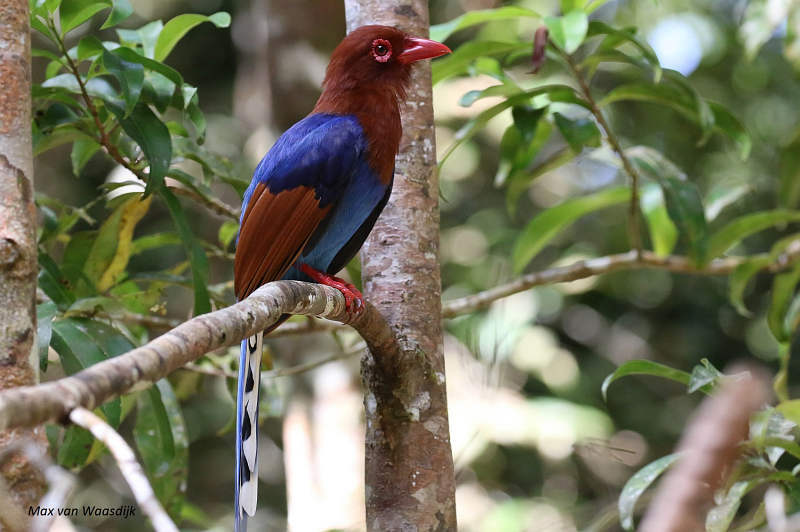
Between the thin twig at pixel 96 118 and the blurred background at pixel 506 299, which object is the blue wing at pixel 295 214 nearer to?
the thin twig at pixel 96 118

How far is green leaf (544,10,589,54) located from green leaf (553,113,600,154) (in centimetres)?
30

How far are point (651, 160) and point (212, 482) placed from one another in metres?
3.94

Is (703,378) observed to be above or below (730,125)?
below

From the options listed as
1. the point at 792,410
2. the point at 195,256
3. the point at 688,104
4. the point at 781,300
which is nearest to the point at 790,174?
the point at 781,300

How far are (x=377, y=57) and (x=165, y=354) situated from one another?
6.25 ft

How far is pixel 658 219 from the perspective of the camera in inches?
150

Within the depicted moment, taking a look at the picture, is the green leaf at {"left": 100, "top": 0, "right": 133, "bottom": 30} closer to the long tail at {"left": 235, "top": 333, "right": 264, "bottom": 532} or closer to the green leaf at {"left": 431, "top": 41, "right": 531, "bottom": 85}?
the long tail at {"left": 235, "top": 333, "right": 264, "bottom": 532}

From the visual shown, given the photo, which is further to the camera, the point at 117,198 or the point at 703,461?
the point at 117,198

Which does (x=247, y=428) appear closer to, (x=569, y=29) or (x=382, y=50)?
(x=382, y=50)

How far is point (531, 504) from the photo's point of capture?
4.10 meters

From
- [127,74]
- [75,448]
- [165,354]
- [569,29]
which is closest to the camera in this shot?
[165,354]

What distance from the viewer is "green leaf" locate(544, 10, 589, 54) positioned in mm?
2908

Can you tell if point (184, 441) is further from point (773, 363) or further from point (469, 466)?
point (773, 363)

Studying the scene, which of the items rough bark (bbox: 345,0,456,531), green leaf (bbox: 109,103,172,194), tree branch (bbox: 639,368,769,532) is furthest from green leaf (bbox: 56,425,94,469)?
tree branch (bbox: 639,368,769,532)
